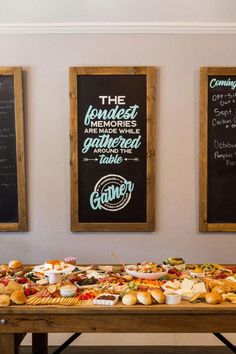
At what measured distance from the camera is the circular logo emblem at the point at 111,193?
3432 millimetres

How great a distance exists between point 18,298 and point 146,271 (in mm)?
777

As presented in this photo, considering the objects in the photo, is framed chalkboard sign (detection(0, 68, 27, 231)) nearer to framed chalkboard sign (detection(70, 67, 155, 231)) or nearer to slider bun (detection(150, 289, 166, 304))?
framed chalkboard sign (detection(70, 67, 155, 231))

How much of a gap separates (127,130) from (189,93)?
2.05ft

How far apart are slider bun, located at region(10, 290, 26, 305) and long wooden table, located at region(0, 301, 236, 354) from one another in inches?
1.2

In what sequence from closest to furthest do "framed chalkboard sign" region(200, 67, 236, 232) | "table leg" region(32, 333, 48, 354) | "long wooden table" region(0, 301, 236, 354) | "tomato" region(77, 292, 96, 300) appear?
"long wooden table" region(0, 301, 236, 354) → "tomato" region(77, 292, 96, 300) → "table leg" region(32, 333, 48, 354) → "framed chalkboard sign" region(200, 67, 236, 232)

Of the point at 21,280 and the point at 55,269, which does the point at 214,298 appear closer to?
the point at 55,269

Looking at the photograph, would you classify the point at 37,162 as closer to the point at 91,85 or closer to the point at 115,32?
the point at 91,85

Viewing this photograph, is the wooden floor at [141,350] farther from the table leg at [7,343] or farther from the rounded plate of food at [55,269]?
the table leg at [7,343]

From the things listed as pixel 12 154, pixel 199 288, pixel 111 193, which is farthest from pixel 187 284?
pixel 12 154

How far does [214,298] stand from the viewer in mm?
1979

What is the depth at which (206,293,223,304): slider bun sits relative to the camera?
198cm

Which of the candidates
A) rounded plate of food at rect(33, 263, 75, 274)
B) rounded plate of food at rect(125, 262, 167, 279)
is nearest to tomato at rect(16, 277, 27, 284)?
rounded plate of food at rect(33, 263, 75, 274)

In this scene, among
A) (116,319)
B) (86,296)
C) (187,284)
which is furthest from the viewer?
(187,284)

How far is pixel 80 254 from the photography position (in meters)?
3.48
